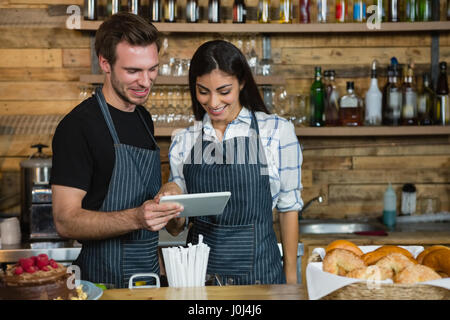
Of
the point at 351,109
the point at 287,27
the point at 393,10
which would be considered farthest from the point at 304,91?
the point at 393,10

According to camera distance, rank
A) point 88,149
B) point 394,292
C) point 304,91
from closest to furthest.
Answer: point 394,292
point 88,149
point 304,91

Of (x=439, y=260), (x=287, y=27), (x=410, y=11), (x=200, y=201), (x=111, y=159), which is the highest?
(x=410, y=11)

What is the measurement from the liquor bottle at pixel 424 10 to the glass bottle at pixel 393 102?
343mm

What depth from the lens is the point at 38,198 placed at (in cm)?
297

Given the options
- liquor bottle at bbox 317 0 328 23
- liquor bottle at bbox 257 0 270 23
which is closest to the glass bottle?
liquor bottle at bbox 317 0 328 23

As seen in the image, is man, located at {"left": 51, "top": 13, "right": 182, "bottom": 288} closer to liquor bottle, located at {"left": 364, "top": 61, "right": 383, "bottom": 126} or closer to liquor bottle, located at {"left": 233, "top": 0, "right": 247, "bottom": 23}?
liquor bottle, located at {"left": 233, "top": 0, "right": 247, "bottom": 23}

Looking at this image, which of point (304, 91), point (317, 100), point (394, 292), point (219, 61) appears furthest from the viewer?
point (304, 91)

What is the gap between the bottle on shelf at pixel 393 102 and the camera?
3.30 m

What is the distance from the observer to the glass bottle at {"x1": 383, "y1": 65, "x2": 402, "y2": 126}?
10.8 feet

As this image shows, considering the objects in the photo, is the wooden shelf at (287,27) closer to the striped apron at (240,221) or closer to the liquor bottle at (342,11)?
the liquor bottle at (342,11)

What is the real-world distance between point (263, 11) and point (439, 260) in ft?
7.40

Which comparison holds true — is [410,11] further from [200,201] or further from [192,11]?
[200,201]
